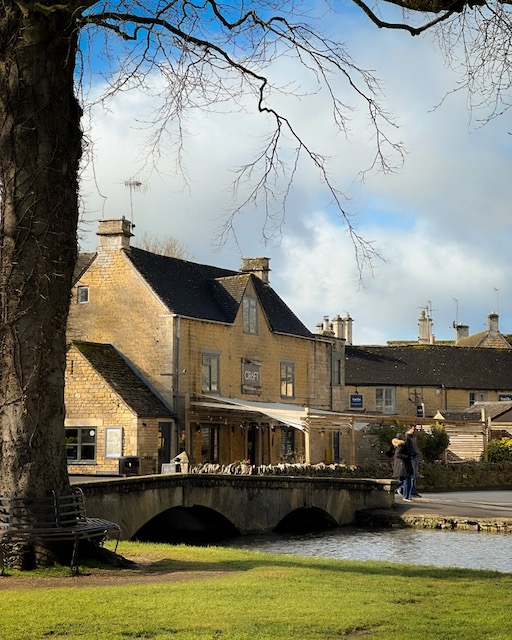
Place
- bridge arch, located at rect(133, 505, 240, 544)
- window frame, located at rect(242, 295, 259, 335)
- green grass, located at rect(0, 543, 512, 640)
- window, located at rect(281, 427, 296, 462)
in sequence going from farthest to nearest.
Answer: window, located at rect(281, 427, 296, 462)
window frame, located at rect(242, 295, 259, 335)
bridge arch, located at rect(133, 505, 240, 544)
green grass, located at rect(0, 543, 512, 640)

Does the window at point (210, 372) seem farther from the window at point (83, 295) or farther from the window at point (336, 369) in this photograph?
the window at point (336, 369)

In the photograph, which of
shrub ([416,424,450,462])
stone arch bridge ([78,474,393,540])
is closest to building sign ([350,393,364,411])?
shrub ([416,424,450,462])

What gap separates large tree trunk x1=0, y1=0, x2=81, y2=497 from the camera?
11312mm

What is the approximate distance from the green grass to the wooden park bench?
474 millimetres

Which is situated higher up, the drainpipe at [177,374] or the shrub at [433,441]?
the drainpipe at [177,374]

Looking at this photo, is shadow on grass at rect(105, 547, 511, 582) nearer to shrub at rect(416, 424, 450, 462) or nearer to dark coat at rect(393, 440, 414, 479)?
dark coat at rect(393, 440, 414, 479)

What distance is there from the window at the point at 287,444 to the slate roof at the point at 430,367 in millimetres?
17586

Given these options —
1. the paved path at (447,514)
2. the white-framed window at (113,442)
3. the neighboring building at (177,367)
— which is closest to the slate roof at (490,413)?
the neighboring building at (177,367)

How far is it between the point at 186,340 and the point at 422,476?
11466 millimetres

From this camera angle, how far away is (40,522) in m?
11.3

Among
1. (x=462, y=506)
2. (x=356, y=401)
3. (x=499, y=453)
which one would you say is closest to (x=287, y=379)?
(x=499, y=453)

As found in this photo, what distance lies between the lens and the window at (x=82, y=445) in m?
38.1

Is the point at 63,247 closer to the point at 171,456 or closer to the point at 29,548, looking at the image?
the point at 29,548

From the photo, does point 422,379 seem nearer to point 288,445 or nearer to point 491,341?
point 491,341
